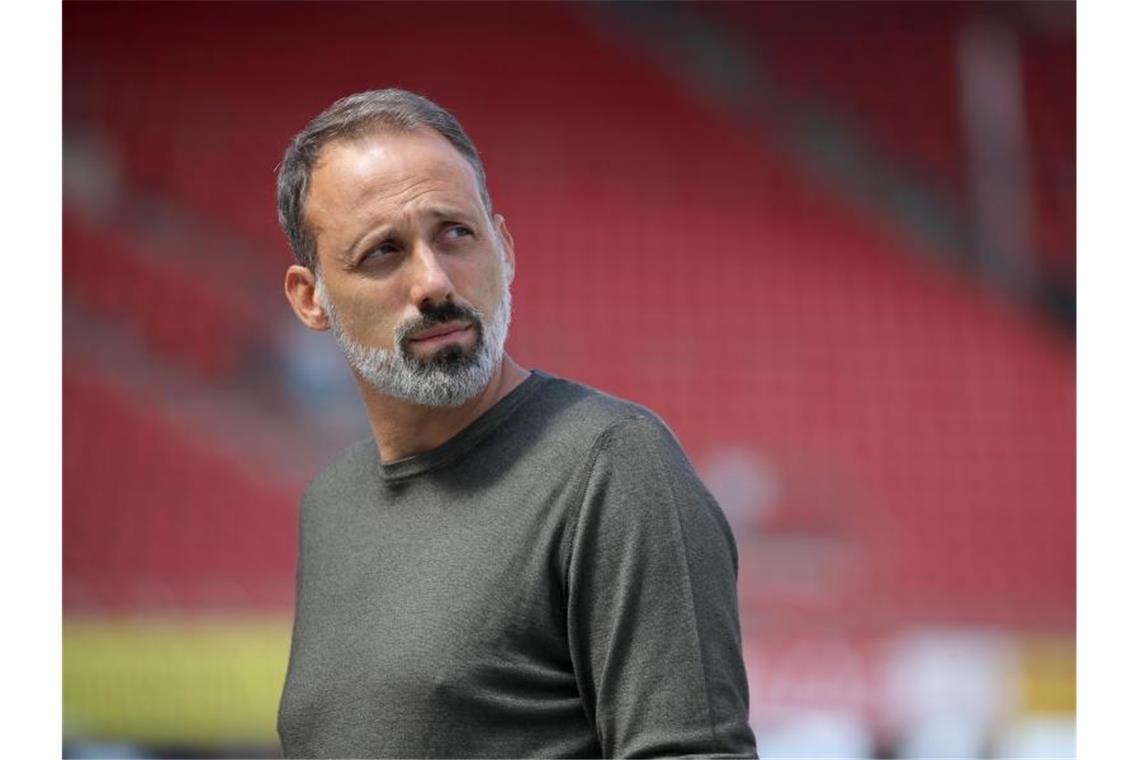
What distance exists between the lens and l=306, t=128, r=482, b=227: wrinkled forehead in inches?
54.1

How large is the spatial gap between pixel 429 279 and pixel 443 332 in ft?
0.18

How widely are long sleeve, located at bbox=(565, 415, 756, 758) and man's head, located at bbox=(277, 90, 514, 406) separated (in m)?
0.21

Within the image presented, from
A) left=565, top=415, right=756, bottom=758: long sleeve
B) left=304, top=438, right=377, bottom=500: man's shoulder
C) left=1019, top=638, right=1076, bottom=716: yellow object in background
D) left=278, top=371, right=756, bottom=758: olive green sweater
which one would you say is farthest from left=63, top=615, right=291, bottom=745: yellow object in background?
left=565, top=415, right=756, bottom=758: long sleeve

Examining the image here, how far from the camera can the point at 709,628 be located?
121 centimetres

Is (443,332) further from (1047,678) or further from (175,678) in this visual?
(1047,678)

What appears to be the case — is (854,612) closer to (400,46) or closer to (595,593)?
(400,46)

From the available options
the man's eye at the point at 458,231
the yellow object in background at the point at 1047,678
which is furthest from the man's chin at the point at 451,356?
the yellow object in background at the point at 1047,678

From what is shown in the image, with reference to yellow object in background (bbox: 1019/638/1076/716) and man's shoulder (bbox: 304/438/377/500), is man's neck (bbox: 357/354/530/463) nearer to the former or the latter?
man's shoulder (bbox: 304/438/377/500)

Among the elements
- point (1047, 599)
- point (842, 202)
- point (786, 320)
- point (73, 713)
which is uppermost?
point (842, 202)

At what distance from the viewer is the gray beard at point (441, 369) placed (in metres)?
1.37

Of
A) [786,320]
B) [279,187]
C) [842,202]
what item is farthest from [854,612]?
[279,187]

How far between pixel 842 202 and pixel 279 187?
5.10 m

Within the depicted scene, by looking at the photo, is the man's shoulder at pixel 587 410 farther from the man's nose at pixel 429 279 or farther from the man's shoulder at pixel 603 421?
the man's nose at pixel 429 279

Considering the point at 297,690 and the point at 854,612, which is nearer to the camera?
the point at 297,690
